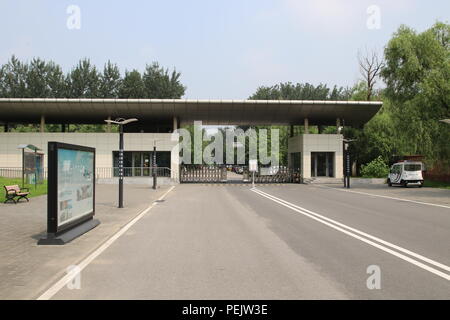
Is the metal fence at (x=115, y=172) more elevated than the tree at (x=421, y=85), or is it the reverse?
the tree at (x=421, y=85)

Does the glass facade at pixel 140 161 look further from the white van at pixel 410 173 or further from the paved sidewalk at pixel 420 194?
the white van at pixel 410 173

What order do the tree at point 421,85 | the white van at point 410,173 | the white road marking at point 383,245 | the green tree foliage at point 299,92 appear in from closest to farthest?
the white road marking at point 383,245 < the tree at point 421,85 < the white van at point 410,173 < the green tree foliage at point 299,92

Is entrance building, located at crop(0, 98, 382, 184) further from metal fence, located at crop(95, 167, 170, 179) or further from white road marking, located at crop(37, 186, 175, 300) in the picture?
white road marking, located at crop(37, 186, 175, 300)

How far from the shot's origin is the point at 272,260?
7047mm

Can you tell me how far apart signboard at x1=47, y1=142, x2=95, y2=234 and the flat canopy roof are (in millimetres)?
27882

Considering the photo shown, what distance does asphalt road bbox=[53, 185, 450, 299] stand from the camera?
17.2ft

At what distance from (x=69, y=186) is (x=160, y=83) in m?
62.4

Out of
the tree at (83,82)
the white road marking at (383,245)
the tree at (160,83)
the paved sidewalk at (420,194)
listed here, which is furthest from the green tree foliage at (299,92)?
the white road marking at (383,245)

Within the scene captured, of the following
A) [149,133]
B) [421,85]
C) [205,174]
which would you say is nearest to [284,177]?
[205,174]

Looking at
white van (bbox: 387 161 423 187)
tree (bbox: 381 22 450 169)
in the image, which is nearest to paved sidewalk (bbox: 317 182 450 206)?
white van (bbox: 387 161 423 187)

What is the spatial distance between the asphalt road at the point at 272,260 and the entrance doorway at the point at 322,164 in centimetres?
3038

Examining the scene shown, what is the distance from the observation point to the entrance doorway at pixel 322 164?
42.7m

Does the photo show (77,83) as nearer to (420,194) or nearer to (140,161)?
(140,161)

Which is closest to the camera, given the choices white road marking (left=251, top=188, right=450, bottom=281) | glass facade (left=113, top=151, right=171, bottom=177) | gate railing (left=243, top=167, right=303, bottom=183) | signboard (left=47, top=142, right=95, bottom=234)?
white road marking (left=251, top=188, right=450, bottom=281)
